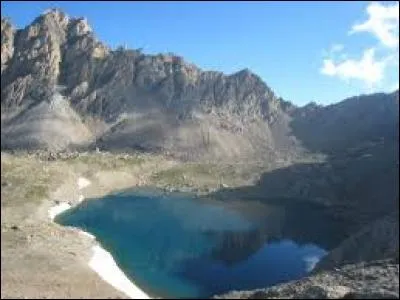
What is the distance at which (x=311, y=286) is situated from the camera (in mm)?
55094

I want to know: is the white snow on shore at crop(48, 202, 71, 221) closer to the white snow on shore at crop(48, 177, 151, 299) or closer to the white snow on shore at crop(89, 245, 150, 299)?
the white snow on shore at crop(48, 177, 151, 299)

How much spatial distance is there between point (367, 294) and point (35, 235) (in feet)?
157

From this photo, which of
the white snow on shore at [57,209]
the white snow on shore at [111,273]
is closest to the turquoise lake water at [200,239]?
the white snow on shore at [57,209]

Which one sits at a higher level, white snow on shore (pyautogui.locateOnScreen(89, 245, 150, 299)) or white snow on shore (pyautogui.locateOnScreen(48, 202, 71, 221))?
white snow on shore (pyautogui.locateOnScreen(48, 202, 71, 221))

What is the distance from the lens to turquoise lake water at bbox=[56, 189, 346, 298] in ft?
281

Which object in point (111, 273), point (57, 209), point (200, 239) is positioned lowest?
point (200, 239)

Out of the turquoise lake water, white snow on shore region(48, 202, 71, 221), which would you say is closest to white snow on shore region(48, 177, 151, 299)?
the turquoise lake water

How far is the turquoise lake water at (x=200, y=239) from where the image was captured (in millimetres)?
85688

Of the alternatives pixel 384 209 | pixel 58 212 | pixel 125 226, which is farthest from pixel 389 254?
pixel 384 209

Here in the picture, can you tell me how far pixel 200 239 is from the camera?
121688mm

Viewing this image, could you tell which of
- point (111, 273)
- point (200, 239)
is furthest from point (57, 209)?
point (111, 273)

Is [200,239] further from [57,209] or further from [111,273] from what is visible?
[111,273]

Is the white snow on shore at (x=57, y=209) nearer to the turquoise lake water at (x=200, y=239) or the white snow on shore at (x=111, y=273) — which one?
the turquoise lake water at (x=200, y=239)

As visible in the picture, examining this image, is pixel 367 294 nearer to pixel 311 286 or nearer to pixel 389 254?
pixel 311 286
